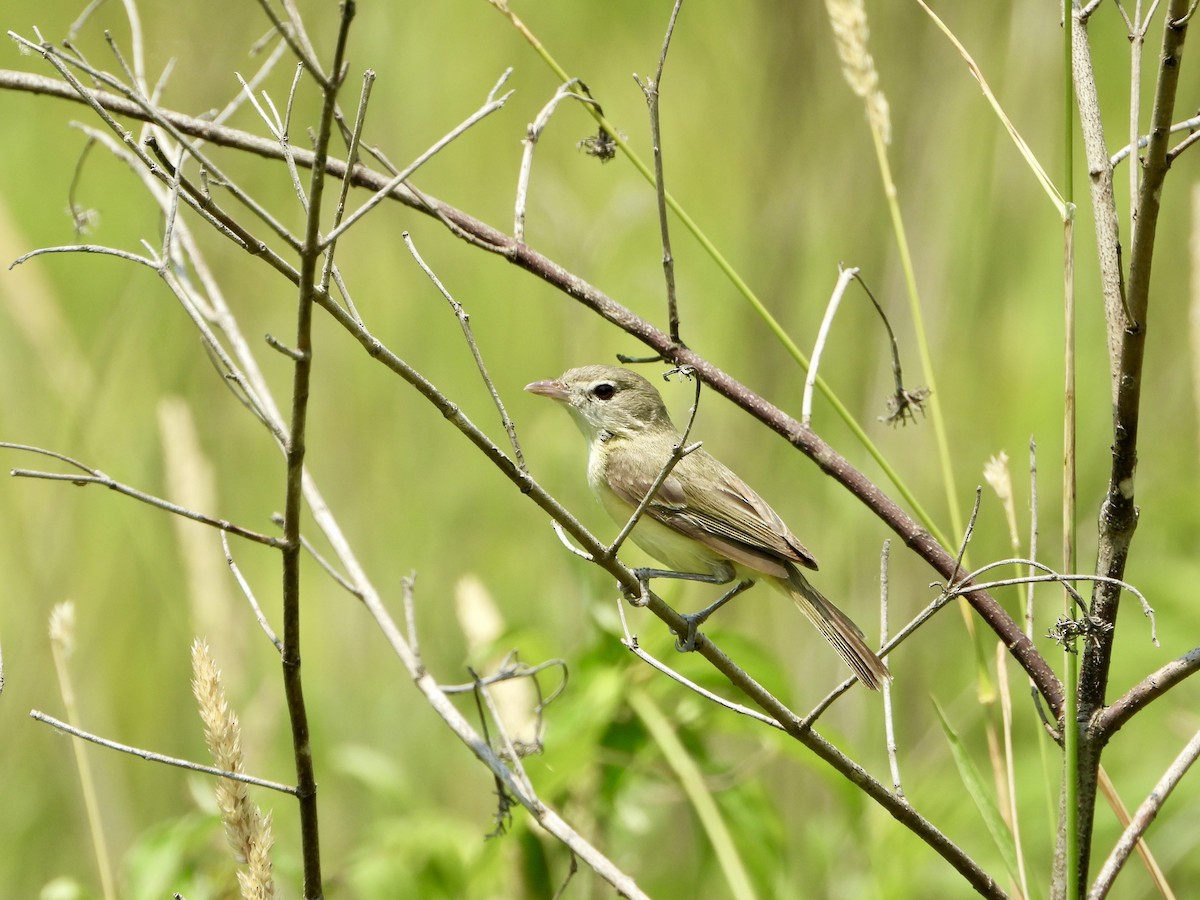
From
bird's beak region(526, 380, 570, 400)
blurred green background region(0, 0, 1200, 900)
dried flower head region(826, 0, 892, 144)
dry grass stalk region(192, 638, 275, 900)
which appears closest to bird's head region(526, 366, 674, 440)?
bird's beak region(526, 380, 570, 400)

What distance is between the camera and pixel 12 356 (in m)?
4.75

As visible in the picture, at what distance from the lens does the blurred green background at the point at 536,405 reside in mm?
4125

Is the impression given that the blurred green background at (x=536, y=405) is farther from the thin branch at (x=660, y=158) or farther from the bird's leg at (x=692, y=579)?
the thin branch at (x=660, y=158)

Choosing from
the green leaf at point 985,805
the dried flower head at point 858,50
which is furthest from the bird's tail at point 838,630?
the dried flower head at point 858,50

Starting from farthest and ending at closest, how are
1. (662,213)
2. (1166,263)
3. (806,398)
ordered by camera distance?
(1166,263), (806,398), (662,213)

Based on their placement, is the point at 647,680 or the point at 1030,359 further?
the point at 1030,359

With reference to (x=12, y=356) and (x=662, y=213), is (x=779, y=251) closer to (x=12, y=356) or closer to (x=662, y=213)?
(x=662, y=213)

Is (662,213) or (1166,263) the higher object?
(1166,263)

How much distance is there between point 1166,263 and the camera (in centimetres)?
495

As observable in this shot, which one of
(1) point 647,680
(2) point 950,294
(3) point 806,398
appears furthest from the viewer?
(2) point 950,294

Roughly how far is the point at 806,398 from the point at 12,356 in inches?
145

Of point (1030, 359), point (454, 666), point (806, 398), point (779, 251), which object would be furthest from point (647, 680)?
point (1030, 359)

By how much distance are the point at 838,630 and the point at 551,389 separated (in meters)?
1.20

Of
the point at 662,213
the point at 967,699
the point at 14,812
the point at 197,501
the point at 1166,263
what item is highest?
the point at 1166,263
